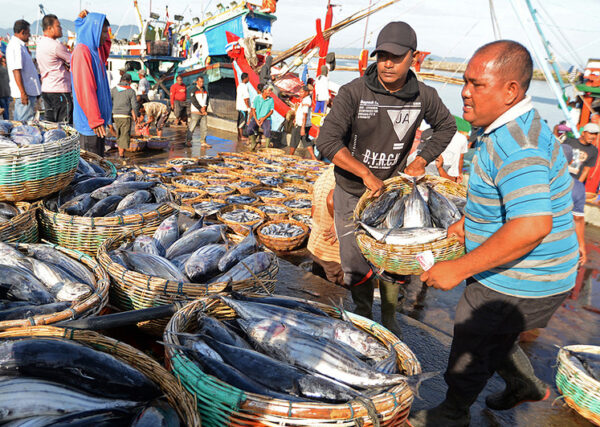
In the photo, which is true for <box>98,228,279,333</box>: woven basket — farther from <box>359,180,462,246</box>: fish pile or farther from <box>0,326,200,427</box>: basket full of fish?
<box>359,180,462,246</box>: fish pile

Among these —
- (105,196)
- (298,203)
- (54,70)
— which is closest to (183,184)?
(298,203)

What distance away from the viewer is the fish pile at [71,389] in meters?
1.35

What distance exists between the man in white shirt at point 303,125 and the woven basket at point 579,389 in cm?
879

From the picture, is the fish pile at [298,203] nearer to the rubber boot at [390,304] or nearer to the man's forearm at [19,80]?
the rubber boot at [390,304]

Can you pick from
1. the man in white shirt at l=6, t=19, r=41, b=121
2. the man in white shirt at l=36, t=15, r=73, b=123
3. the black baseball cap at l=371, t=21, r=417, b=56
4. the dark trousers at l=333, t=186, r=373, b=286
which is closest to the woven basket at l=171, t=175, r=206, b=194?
the man in white shirt at l=36, t=15, r=73, b=123

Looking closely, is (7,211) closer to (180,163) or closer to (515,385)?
(515,385)

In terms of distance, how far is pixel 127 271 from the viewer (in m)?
2.48

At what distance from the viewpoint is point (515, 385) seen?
2.59 m

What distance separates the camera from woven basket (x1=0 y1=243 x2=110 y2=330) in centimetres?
182

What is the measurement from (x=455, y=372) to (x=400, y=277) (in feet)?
3.50

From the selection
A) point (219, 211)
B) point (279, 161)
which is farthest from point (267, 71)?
point (219, 211)

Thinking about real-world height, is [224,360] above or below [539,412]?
above

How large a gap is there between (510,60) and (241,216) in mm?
4342

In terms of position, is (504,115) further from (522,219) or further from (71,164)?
(71,164)
